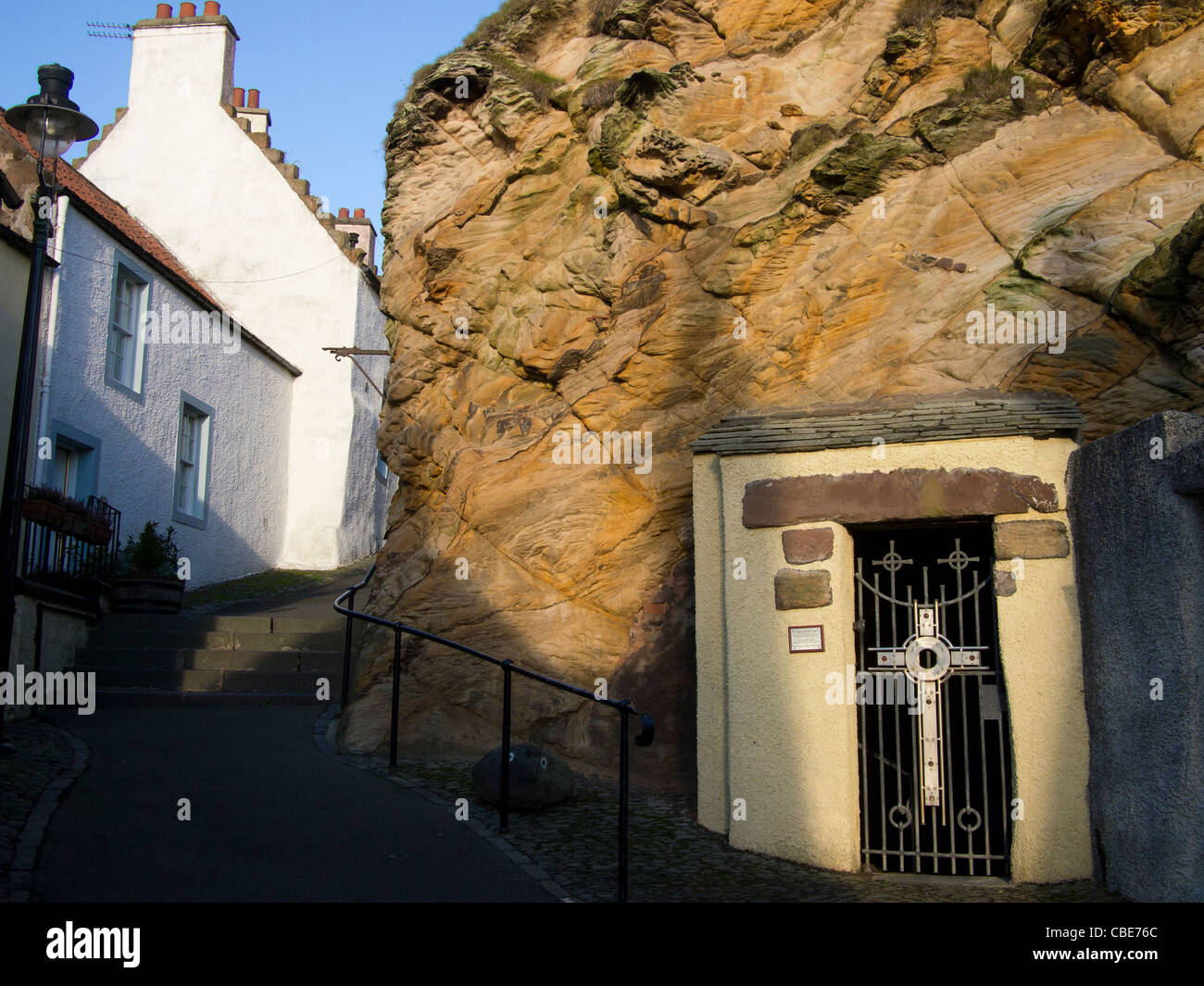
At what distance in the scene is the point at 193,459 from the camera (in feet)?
62.0

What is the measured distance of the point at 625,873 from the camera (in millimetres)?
5461

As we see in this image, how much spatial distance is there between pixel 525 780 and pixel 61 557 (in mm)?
8101

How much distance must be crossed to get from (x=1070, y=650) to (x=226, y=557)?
16069 mm

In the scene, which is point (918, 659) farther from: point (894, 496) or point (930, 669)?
point (894, 496)

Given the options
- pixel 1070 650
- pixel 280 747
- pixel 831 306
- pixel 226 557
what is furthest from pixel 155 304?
A: pixel 1070 650

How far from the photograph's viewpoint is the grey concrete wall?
16.7ft

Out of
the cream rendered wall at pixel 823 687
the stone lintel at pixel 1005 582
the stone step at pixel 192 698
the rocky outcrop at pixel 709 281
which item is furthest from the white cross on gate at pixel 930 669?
the stone step at pixel 192 698

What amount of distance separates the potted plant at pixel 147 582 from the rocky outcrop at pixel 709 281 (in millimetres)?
4266

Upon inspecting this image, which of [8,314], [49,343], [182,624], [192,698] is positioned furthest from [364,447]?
[192,698]

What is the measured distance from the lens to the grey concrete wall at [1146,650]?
A: 5.09 meters

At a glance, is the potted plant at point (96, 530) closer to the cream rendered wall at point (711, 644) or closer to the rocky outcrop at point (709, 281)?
the rocky outcrop at point (709, 281)

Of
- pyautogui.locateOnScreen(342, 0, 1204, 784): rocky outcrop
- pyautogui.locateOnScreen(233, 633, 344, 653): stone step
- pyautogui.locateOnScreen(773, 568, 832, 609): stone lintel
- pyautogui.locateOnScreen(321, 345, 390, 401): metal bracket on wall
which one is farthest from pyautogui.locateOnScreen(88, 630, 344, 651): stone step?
pyautogui.locateOnScreen(321, 345, 390, 401): metal bracket on wall

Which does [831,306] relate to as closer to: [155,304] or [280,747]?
[280,747]
